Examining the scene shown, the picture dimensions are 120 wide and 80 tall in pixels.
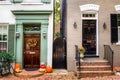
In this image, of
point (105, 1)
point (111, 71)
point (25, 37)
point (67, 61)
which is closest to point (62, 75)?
point (67, 61)

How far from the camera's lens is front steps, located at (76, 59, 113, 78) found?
39.2 feet

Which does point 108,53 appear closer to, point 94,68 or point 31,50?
point 94,68

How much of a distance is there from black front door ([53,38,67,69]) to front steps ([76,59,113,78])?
7.93 feet

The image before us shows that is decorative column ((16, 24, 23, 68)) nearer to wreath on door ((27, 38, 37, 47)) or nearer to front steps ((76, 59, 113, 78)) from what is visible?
wreath on door ((27, 38, 37, 47))

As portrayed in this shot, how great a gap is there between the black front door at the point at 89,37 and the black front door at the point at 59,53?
1.53 metres

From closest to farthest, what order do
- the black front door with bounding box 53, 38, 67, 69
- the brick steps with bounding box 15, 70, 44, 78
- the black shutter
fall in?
the brick steps with bounding box 15, 70, 44, 78 → the black shutter → the black front door with bounding box 53, 38, 67, 69

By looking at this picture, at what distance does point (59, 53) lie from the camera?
48.9 ft

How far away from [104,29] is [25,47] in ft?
16.5

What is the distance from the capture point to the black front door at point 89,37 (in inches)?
559

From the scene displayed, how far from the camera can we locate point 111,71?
1219 centimetres

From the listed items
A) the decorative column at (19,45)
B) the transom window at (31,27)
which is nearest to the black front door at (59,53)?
the transom window at (31,27)

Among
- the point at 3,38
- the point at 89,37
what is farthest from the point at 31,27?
the point at 89,37

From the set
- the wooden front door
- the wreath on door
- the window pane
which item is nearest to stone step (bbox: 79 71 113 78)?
the wooden front door

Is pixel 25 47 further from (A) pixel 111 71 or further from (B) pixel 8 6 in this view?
(A) pixel 111 71
